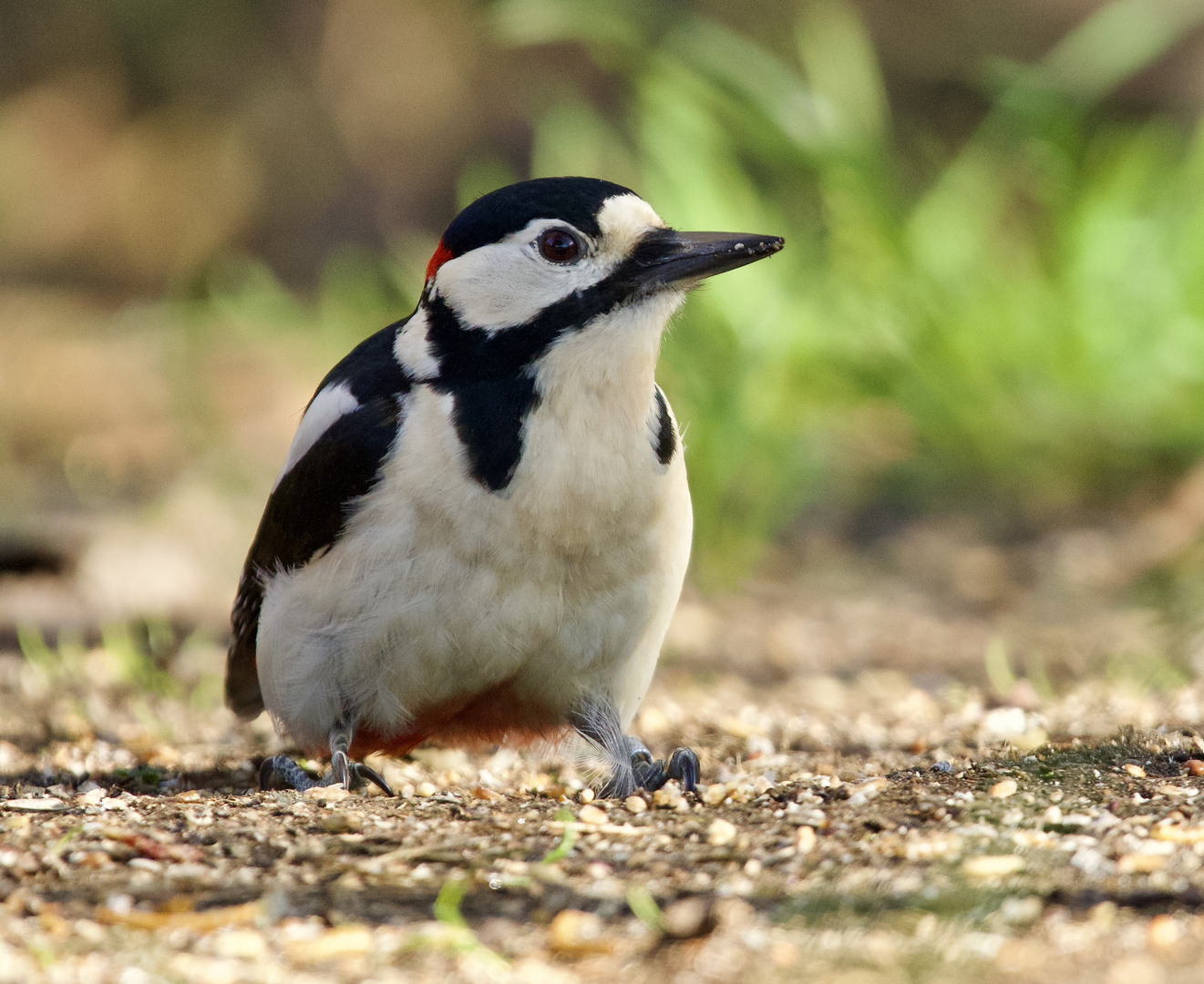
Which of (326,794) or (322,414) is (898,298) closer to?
(322,414)

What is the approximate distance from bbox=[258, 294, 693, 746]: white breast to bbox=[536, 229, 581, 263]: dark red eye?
174 millimetres

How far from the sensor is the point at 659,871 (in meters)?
2.44

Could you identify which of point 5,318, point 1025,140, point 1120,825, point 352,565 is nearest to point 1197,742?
point 1120,825

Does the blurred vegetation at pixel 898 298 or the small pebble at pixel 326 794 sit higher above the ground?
the blurred vegetation at pixel 898 298

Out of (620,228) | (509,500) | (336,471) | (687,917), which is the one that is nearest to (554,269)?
(620,228)

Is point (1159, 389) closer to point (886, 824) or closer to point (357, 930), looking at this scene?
point (886, 824)

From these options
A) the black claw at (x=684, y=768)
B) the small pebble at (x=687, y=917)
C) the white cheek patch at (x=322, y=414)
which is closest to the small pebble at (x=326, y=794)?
the black claw at (x=684, y=768)

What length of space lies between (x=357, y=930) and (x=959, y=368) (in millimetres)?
4418

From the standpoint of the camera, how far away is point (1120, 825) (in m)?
2.55

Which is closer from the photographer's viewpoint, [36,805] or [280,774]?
[36,805]

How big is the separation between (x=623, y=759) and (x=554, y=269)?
1.12 metres

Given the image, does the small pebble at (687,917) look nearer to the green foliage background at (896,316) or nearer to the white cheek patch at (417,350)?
the white cheek patch at (417,350)

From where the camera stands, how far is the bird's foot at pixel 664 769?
3186 millimetres

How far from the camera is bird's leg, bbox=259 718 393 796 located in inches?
131
